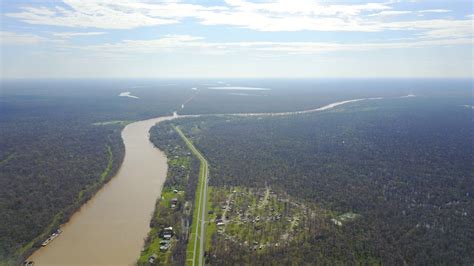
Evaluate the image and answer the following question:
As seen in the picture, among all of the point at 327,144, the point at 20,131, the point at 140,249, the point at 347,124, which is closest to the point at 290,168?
the point at 327,144

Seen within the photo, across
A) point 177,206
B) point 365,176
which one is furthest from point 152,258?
point 365,176

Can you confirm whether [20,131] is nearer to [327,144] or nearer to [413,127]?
[327,144]

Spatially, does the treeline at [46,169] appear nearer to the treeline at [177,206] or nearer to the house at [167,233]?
the treeline at [177,206]

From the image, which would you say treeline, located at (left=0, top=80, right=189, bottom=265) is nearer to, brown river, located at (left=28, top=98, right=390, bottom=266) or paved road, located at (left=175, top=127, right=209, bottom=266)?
brown river, located at (left=28, top=98, right=390, bottom=266)

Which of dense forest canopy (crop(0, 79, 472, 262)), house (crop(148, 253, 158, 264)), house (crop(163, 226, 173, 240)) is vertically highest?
dense forest canopy (crop(0, 79, 472, 262))

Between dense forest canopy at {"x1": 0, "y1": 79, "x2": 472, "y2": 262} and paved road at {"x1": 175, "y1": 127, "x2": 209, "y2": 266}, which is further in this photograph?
dense forest canopy at {"x1": 0, "y1": 79, "x2": 472, "y2": 262}

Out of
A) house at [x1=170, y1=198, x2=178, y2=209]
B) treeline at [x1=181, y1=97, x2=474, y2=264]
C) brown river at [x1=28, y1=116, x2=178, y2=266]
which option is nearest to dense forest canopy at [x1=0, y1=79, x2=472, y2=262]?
treeline at [x1=181, y1=97, x2=474, y2=264]
